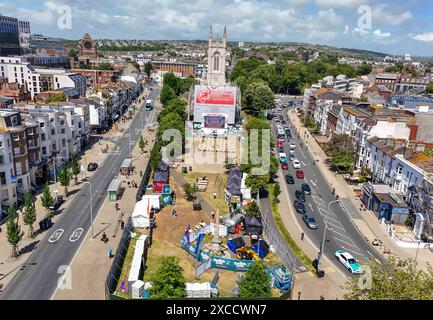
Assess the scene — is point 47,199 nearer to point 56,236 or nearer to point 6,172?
point 56,236

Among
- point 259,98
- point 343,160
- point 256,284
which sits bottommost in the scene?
point 256,284

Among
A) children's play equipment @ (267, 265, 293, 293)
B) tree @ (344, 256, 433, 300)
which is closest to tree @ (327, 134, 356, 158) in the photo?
children's play equipment @ (267, 265, 293, 293)

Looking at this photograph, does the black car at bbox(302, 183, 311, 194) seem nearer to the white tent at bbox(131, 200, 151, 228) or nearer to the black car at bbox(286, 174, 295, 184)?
the black car at bbox(286, 174, 295, 184)

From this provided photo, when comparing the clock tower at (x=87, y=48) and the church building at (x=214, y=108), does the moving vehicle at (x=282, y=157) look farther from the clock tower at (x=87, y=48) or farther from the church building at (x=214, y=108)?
the clock tower at (x=87, y=48)

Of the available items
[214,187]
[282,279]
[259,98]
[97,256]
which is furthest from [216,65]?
[282,279]

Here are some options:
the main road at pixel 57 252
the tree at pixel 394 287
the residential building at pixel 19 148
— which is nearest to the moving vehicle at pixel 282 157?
the main road at pixel 57 252
